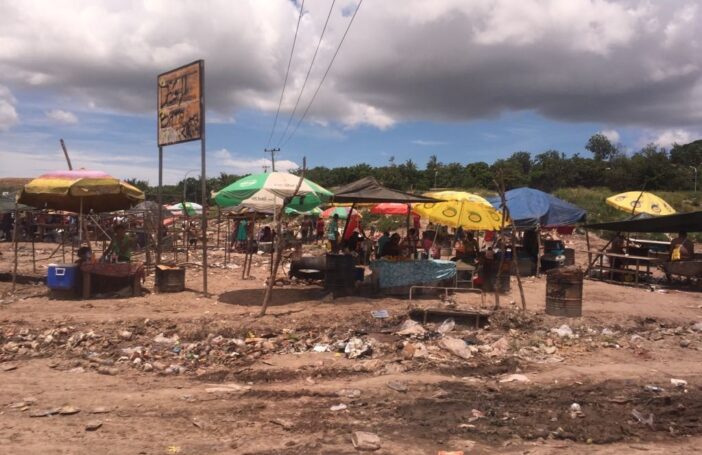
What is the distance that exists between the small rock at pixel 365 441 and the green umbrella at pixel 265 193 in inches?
237

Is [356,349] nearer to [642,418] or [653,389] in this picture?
[642,418]

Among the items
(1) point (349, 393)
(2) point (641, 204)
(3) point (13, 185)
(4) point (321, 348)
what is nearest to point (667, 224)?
(2) point (641, 204)

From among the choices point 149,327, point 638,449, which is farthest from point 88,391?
point 638,449

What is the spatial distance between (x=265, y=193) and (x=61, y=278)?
444 centimetres

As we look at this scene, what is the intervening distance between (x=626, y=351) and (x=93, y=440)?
7.38 meters

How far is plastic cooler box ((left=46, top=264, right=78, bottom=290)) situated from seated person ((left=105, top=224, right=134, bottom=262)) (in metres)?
1.52

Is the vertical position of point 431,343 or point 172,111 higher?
point 172,111

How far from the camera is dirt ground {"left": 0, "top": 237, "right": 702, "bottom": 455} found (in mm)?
4957

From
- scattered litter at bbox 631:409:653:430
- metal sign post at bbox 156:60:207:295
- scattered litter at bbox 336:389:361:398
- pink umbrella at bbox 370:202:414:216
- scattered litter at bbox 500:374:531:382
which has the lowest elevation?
scattered litter at bbox 631:409:653:430

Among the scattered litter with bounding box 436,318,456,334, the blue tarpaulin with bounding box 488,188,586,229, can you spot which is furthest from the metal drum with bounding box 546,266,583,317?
the blue tarpaulin with bounding box 488,188,586,229

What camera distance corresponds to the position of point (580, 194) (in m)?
47.9

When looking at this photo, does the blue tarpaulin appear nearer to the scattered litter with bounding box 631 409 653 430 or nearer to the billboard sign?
the billboard sign

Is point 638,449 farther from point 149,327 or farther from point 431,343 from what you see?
point 149,327

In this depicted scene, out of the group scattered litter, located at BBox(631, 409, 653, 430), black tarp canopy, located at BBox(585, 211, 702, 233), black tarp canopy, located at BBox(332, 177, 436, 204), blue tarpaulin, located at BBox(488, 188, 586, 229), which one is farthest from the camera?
blue tarpaulin, located at BBox(488, 188, 586, 229)
